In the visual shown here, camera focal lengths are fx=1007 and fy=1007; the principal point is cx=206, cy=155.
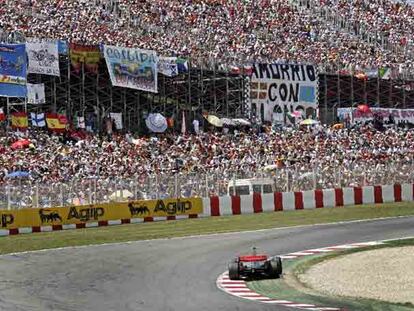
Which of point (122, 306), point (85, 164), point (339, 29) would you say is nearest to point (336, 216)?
point (85, 164)

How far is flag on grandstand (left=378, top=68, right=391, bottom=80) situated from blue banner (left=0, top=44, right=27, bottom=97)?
2405 cm

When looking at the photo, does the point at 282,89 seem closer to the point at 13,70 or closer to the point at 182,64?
the point at 182,64

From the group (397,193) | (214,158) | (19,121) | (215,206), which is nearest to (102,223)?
(215,206)

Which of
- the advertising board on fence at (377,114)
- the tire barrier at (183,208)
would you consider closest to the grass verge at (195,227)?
the tire barrier at (183,208)

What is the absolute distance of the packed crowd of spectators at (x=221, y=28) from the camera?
158 ft

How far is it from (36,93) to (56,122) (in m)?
1.56

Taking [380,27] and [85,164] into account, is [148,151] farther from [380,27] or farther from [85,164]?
[380,27]

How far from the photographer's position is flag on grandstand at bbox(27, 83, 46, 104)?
44041 millimetres

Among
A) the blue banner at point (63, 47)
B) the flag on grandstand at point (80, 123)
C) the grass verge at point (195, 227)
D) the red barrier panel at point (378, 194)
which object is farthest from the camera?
the flag on grandstand at point (80, 123)

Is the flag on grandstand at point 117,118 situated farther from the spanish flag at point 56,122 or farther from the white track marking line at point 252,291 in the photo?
the white track marking line at point 252,291

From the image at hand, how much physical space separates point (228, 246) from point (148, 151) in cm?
2216

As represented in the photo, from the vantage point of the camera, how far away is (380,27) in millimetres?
65000

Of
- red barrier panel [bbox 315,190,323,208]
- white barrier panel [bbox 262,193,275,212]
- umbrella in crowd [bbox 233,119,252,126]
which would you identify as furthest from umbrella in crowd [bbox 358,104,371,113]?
white barrier panel [bbox 262,193,275,212]

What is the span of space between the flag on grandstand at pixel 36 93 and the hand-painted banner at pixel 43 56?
0.65 meters
